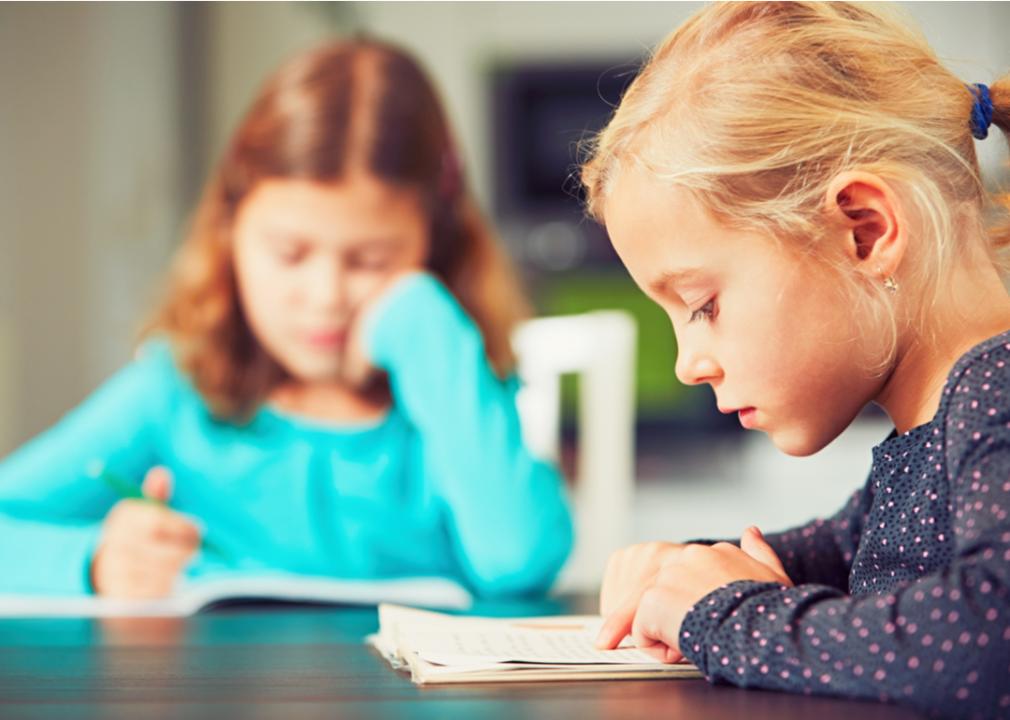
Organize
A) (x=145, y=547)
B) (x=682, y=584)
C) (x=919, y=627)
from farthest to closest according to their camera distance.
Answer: (x=145, y=547) < (x=682, y=584) < (x=919, y=627)

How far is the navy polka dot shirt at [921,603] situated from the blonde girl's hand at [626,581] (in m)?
0.09

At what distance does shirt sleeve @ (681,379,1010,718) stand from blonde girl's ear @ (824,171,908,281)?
4.6 inches

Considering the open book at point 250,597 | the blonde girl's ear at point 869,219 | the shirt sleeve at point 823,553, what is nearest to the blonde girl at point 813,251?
the blonde girl's ear at point 869,219

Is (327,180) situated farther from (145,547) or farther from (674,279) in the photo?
(674,279)

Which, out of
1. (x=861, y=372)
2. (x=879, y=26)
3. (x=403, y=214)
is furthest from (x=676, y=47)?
(x=403, y=214)

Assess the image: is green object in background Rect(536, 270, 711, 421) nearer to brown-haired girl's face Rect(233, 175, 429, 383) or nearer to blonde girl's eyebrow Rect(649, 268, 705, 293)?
brown-haired girl's face Rect(233, 175, 429, 383)

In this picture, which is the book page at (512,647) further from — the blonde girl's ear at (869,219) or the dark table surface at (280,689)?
the blonde girl's ear at (869,219)

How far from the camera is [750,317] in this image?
2.27 feet

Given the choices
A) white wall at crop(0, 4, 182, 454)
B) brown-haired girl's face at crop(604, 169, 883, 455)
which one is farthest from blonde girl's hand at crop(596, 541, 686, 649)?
white wall at crop(0, 4, 182, 454)

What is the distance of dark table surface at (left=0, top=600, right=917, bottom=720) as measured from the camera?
555mm

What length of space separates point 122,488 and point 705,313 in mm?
916

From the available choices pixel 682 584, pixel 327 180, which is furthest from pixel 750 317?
pixel 327 180

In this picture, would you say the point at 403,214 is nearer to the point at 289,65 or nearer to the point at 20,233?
the point at 289,65

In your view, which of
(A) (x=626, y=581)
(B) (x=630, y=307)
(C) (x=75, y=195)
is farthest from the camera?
(B) (x=630, y=307)
